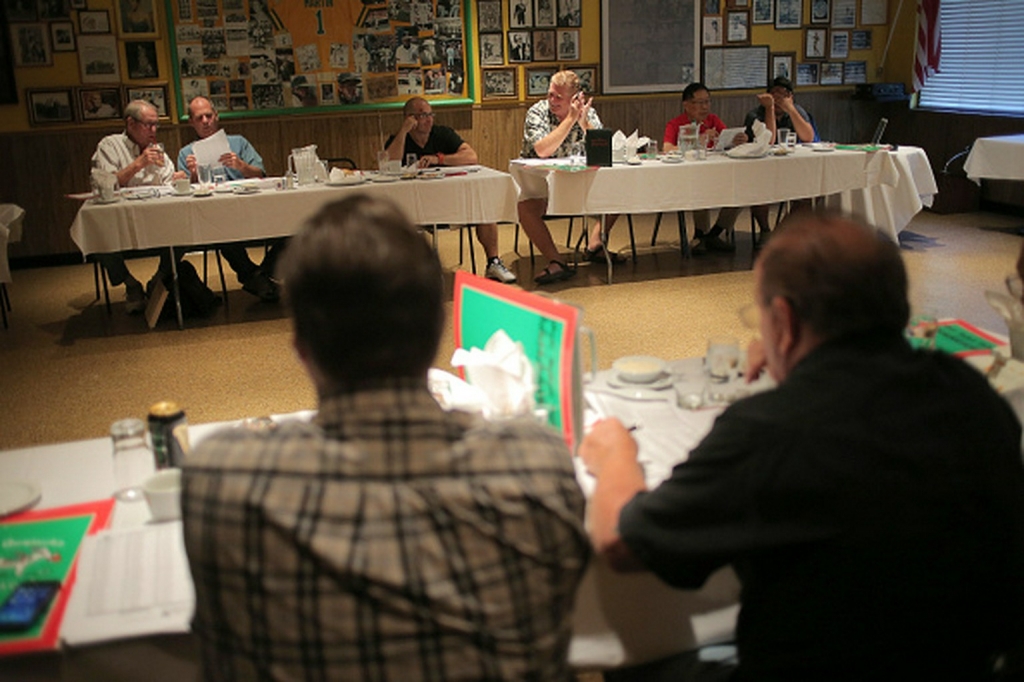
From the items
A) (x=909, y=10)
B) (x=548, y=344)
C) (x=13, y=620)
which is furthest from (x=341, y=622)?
(x=909, y=10)

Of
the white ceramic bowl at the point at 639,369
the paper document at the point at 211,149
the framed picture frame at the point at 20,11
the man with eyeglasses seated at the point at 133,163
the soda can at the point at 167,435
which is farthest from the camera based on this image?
the framed picture frame at the point at 20,11

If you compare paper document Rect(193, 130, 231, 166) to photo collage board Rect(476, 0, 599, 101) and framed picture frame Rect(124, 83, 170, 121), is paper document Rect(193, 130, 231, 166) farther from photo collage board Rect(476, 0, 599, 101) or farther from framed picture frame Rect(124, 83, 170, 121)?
photo collage board Rect(476, 0, 599, 101)

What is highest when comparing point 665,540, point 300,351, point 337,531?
point 300,351

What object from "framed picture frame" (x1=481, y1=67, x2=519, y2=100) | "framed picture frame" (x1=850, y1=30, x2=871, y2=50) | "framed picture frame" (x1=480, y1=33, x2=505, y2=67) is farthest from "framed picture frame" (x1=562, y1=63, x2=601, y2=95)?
"framed picture frame" (x1=850, y1=30, x2=871, y2=50)

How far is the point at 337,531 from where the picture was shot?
1013 mm

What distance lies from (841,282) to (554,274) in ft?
15.9

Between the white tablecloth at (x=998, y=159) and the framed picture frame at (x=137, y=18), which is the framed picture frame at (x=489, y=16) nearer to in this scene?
the framed picture frame at (x=137, y=18)

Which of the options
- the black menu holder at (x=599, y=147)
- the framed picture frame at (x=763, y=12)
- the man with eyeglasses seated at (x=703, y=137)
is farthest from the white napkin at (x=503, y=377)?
the framed picture frame at (x=763, y=12)

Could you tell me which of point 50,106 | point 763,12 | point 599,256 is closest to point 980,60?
point 763,12

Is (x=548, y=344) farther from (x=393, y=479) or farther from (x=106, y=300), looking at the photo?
(x=106, y=300)

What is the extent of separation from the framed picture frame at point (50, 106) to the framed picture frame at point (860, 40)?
725 cm

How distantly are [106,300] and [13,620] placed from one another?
4.99m

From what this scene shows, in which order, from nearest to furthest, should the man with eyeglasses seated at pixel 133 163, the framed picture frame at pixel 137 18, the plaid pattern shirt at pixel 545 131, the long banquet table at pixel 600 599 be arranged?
the long banquet table at pixel 600 599, the man with eyeglasses seated at pixel 133 163, the plaid pattern shirt at pixel 545 131, the framed picture frame at pixel 137 18

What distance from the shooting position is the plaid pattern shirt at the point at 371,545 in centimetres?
102
